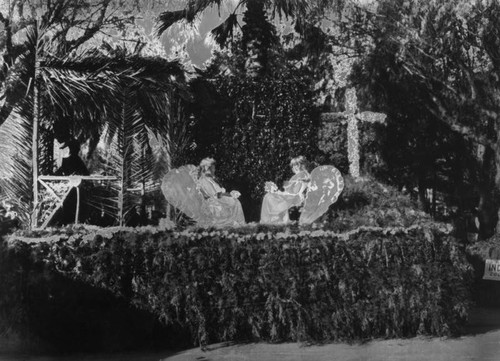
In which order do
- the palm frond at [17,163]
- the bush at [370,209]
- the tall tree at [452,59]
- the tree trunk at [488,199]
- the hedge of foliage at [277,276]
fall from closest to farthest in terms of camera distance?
the hedge of foliage at [277,276] → the bush at [370,209] → the palm frond at [17,163] → the tall tree at [452,59] → the tree trunk at [488,199]

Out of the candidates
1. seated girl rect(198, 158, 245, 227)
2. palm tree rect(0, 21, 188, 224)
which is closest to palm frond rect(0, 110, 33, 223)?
palm tree rect(0, 21, 188, 224)

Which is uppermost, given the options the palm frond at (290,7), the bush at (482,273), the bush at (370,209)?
the palm frond at (290,7)

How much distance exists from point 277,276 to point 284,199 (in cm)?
288

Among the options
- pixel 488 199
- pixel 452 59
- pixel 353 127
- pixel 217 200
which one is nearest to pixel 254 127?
pixel 353 127

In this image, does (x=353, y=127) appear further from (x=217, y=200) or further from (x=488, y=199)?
(x=488, y=199)

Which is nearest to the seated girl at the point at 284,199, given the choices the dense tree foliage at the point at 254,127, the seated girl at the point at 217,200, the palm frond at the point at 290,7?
the seated girl at the point at 217,200

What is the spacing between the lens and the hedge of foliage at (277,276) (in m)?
8.34

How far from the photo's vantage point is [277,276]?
339 inches

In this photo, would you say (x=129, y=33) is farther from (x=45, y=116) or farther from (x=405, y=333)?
(x=405, y=333)

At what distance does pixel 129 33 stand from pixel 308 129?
527cm

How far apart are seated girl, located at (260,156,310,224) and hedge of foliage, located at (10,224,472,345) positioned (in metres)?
2.37

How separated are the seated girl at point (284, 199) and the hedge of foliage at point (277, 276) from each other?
2371mm

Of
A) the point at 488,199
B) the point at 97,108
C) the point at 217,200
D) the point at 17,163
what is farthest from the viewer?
the point at 488,199

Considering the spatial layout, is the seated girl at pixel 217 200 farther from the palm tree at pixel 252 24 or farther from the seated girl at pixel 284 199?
the palm tree at pixel 252 24
